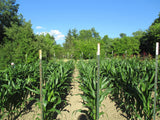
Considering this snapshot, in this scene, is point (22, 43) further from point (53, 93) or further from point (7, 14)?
point (53, 93)

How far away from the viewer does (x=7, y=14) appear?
1595 cm

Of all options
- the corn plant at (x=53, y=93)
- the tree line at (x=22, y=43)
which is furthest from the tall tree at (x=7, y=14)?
the corn plant at (x=53, y=93)

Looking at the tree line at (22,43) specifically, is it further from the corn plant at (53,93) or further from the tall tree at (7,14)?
the corn plant at (53,93)

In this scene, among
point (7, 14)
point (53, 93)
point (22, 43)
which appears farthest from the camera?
point (7, 14)

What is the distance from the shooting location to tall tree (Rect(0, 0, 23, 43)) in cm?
1557

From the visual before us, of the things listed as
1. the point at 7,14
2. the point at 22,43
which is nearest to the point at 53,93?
the point at 22,43

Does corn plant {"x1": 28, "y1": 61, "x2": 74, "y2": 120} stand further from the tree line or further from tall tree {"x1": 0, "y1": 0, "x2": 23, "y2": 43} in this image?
tall tree {"x1": 0, "y1": 0, "x2": 23, "y2": 43}

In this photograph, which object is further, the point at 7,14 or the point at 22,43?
the point at 7,14

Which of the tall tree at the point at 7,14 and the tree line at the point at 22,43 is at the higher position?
the tall tree at the point at 7,14

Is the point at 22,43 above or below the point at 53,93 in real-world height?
above

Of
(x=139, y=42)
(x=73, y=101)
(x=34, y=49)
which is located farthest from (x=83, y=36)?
(x=73, y=101)

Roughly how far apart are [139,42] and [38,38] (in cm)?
2341

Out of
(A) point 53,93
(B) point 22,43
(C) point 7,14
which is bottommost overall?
(A) point 53,93

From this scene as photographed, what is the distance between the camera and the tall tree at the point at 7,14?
51.1 feet
